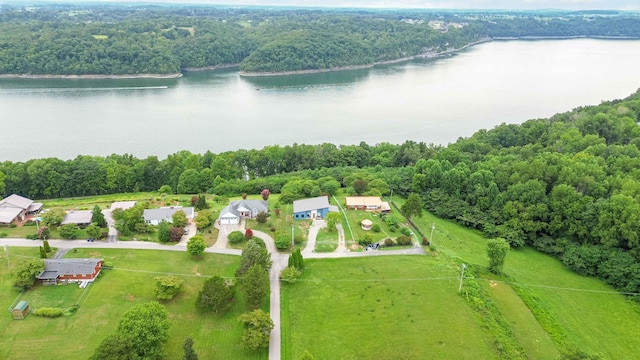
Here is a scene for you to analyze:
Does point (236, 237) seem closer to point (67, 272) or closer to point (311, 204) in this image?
point (311, 204)

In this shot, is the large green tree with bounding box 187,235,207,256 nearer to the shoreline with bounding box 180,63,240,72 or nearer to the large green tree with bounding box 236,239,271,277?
the large green tree with bounding box 236,239,271,277

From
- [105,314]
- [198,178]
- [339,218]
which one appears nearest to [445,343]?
[339,218]

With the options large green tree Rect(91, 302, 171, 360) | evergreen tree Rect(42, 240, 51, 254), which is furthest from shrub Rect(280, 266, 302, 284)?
evergreen tree Rect(42, 240, 51, 254)

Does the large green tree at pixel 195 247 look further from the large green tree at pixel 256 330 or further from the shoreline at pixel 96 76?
the shoreline at pixel 96 76

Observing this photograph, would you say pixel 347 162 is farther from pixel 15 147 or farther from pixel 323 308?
pixel 15 147

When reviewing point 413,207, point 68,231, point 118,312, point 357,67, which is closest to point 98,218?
point 68,231
